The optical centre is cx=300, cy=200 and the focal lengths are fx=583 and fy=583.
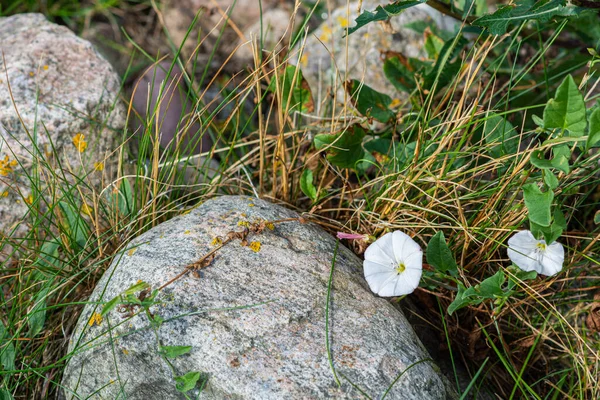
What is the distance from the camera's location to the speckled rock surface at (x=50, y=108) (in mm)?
1973

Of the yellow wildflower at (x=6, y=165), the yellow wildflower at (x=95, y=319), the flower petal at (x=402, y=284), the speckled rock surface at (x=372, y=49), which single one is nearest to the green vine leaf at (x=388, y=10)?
the flower petal at (x=402, y=284)

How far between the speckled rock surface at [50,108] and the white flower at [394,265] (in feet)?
3.07

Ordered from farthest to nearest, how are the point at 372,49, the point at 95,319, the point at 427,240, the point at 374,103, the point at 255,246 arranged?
1. the point at 372,49
2. the point at 374,103
3. the point at 427,240
4. the point at 255,246
5. the point at 95,319

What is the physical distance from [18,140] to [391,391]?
149cm

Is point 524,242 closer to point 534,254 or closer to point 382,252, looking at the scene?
point 534,254

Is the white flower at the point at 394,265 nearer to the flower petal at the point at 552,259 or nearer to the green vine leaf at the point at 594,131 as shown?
the flower petal at the point at 552,259

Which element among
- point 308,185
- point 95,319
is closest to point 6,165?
point 95,319

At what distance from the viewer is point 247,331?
55.9 inches

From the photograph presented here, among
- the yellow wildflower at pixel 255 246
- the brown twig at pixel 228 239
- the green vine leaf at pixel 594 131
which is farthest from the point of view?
the yellow wildflower at pixel 255 246

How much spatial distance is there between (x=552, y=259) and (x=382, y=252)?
1.47 feet

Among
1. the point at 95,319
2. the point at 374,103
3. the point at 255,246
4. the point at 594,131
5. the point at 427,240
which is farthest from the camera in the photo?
the point at 374,103

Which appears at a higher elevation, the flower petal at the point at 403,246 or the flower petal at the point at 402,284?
the flower petal at the point at 403,246

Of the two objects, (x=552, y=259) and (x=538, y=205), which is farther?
(x=552, y=259)

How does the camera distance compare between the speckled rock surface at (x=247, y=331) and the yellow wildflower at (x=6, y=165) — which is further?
the yellow wildflower at (x=6, y=165)
